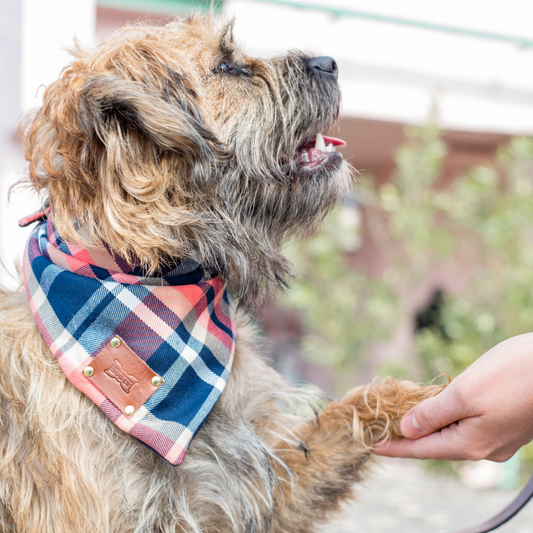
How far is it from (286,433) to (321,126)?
39.9 inches

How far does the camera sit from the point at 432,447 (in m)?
1.52

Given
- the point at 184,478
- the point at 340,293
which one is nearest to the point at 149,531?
the point at 184,478

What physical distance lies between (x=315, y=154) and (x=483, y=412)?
3.23ft

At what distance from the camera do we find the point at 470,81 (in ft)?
18.5

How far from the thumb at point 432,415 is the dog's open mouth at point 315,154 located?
33.0 inches

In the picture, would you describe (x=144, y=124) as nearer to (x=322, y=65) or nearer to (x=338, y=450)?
(x=322, y=65)

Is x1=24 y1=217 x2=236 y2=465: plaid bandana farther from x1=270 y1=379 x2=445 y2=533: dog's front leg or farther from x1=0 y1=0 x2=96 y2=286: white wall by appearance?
x1=0 y1=0 x2=96 y2=286: white wall

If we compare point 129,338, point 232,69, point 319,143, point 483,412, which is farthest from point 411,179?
point 129,338

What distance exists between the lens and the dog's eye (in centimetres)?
173

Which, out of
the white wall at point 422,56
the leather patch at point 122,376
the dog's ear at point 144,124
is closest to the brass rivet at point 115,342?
the leather patch at point 122,376

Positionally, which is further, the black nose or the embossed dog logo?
the black nose

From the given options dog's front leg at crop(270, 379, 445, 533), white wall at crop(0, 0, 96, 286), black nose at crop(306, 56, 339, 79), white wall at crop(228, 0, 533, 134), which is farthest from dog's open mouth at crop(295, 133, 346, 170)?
white wall at crop(228, 0, 533, 134)

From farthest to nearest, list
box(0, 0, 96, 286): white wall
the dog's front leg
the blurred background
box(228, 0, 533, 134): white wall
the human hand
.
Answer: box(228, 0, 533, 134): white wall → the blurred background → box(0, 0, 96, 286): white wall → the dog's front leg → the human hand

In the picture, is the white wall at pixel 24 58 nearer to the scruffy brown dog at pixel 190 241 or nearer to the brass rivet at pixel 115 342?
the scruffy brown dog at pixel 190 241
